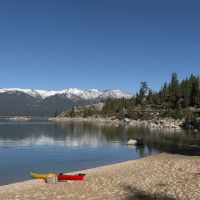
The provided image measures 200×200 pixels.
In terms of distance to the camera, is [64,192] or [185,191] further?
[64,192]

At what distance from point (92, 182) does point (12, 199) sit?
8845mm

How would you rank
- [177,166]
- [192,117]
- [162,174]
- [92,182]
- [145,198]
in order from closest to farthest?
[145,198] < [92,182] < [162,174] < [177,166] < [192,117]

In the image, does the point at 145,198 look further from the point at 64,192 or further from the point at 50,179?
the point at 50,179

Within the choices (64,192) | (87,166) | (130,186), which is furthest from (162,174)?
(87,166)

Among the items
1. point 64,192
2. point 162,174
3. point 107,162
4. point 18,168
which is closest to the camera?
point 64,192

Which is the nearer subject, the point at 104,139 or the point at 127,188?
the point at 127,188

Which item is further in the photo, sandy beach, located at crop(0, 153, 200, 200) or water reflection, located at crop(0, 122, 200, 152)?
water reflection, located at crop(0, 122, 200, 152)

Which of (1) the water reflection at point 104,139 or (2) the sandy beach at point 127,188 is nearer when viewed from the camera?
(2) the sandy beach at point 127,188

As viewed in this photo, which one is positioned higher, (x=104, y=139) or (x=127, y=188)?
(x=104, y=139)

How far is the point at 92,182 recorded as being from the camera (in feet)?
112

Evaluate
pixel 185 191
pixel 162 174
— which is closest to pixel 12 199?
pixel 185 191

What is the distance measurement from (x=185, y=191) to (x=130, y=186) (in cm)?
526

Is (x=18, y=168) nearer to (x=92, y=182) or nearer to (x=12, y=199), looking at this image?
(x=92, y=182)

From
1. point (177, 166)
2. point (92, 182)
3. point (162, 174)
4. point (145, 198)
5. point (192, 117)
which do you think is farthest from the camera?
point (192, 117)
